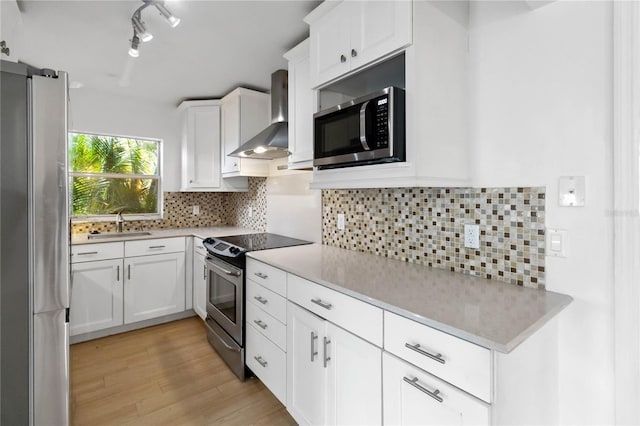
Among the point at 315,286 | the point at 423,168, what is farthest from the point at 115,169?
the point at 423,168

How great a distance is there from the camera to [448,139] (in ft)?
4.75

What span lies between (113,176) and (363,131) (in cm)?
313

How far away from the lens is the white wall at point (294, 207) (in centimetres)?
255

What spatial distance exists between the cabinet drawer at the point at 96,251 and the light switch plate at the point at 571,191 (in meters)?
3.18

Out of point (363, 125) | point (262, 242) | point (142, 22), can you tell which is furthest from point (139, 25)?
point (262, 242)

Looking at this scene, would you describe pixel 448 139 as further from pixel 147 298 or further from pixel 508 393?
pixel 147 298

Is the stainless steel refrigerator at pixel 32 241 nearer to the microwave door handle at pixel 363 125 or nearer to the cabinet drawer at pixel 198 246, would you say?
the microwave door handle at pixel 363 125

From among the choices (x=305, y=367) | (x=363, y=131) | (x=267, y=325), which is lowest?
(x=305, y=367)

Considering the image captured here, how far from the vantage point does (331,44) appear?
1712 mm

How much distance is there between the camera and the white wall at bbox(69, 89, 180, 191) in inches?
125

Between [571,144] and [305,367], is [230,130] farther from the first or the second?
[571,144]

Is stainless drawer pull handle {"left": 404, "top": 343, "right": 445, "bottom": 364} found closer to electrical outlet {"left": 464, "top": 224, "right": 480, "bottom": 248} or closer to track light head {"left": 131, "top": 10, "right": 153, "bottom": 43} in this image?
electrical outlet {"left": 464, "top": 224, "right": 480, "bottom": 248}

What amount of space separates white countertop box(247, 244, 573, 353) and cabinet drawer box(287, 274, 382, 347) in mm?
40

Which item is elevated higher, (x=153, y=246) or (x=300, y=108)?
(x=300, y=108)
